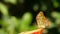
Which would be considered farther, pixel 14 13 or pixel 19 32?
pixel 14 13

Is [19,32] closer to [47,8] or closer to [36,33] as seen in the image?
[36,33]

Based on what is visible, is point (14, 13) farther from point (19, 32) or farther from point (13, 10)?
point (19, 32)

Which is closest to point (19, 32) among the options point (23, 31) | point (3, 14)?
point (23, 31)

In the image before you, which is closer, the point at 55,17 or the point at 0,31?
the point at 0,31

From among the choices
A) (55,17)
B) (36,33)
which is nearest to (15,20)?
(36,33)

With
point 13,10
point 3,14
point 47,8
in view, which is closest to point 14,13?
point 13,10

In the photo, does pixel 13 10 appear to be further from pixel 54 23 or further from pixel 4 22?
pixel 54 23
